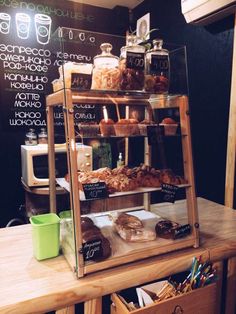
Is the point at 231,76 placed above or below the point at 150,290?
above

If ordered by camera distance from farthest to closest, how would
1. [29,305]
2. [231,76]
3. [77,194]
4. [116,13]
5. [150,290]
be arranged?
[116,13] → [231,76] → [150,290] → [77,194] → [29,305]

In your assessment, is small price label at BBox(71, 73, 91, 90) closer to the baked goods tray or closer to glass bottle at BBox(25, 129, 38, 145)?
the baked goods tray

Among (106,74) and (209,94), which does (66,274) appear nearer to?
(106,74)

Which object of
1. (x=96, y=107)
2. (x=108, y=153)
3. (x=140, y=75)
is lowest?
(x=108, y=153)

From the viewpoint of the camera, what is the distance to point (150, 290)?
133 centimetres

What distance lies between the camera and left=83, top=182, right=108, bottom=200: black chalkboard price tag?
119cm

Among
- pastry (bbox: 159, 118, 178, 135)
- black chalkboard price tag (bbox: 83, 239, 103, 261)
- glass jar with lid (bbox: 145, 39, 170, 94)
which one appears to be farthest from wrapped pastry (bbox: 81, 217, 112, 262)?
glass jar with lid (bbox: 145, 39, 170, 94)

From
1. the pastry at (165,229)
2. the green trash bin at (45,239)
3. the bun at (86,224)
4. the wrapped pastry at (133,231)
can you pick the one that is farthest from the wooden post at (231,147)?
the green trash bin at (45,239)

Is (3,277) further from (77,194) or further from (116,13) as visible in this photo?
(116,13)

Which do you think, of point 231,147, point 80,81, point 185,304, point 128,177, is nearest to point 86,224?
point 128,177

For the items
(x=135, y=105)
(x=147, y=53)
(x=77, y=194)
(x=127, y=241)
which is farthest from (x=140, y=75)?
(x=127, y=241)

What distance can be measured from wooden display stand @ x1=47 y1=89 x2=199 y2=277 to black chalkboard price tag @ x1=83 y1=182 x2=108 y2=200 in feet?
0.15

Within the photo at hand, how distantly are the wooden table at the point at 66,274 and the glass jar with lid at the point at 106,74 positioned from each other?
79cm

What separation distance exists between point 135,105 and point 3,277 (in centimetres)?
105
